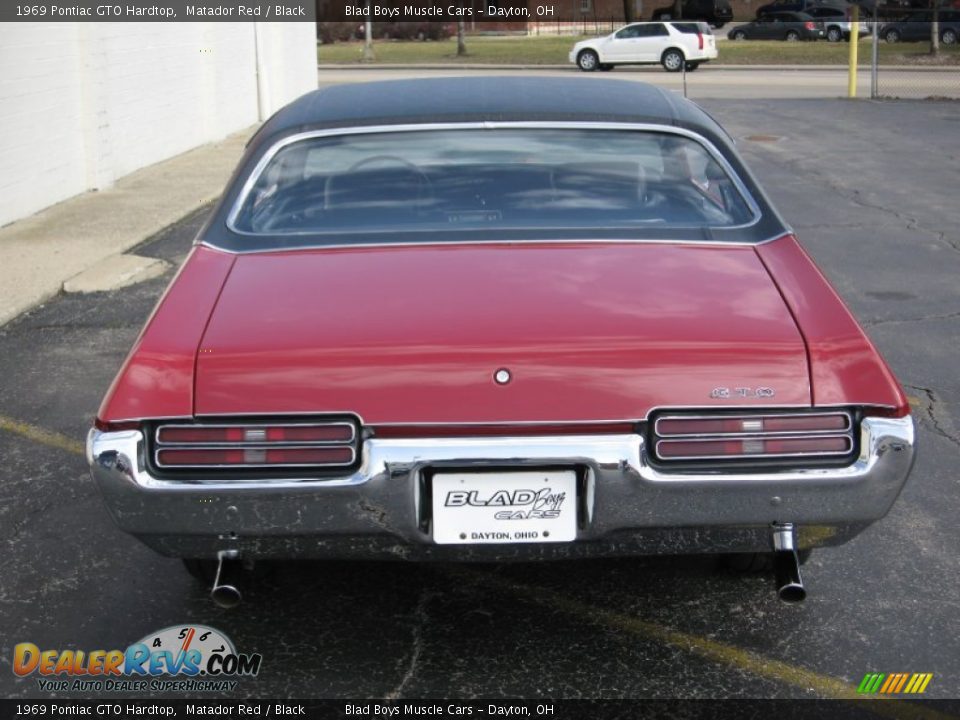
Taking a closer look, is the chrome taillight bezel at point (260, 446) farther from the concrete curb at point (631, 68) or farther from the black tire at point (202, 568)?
the concrete curb at point (631, 68)

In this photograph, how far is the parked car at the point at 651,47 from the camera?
36.2 m

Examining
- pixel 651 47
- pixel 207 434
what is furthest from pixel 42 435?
pixel 651 47

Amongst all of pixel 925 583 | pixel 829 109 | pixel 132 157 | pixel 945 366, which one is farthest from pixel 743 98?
pixel 925 583

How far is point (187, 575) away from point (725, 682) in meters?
1.80

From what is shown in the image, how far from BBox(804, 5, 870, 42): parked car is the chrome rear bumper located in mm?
51298

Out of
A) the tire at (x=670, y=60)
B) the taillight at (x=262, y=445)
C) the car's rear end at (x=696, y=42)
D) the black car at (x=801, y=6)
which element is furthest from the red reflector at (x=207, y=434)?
the black car at (x=801, y=6)

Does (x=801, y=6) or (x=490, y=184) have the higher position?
(x=801, y=6)

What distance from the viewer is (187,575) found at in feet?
14.0

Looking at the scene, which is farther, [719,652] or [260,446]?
[719,652]

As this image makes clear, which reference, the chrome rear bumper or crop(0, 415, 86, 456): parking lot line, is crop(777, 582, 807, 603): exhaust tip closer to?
the chrome rear bumper

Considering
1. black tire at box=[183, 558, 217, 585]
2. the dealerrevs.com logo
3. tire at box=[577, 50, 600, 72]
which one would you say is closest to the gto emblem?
the dealerrevs.com logo

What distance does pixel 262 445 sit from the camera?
323 centimetres

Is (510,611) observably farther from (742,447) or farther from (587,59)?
(587,59)

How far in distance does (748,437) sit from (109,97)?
11.8 meters
